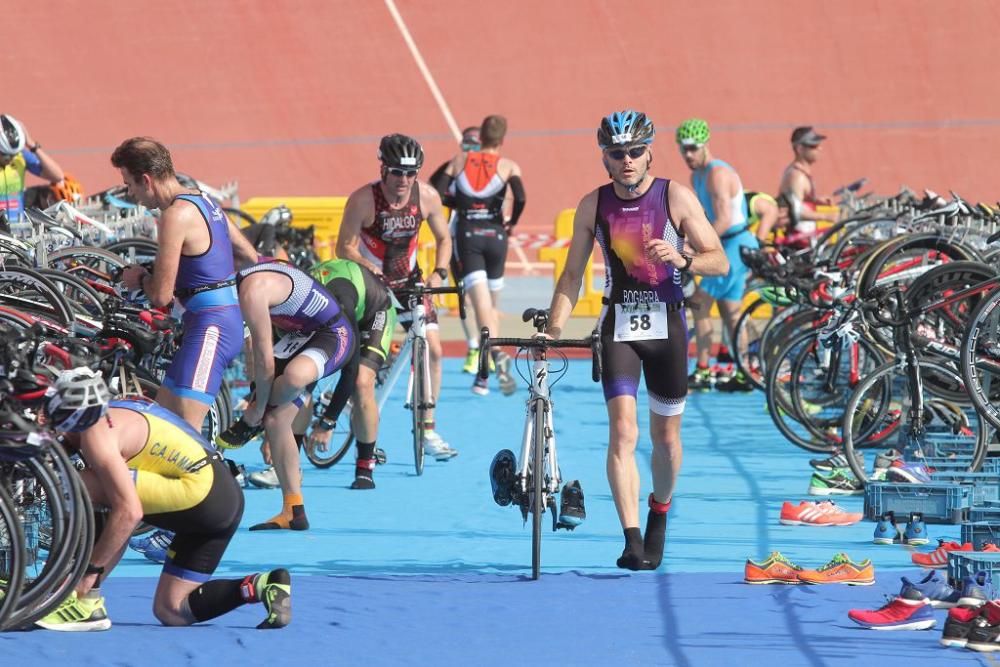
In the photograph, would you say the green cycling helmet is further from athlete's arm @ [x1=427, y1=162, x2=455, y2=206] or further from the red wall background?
the red wall background

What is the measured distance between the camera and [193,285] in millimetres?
8867

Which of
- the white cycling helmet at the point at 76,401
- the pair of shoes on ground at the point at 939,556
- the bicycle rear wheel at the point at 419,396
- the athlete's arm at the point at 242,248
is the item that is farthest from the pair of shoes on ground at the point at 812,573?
the bicycle rear wheel at the point at 419,396

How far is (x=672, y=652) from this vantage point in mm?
6969

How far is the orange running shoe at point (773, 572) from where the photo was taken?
8.23 m

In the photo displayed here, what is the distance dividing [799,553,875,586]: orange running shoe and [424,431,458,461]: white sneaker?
4188 mm

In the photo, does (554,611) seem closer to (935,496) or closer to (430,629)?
(430,629)

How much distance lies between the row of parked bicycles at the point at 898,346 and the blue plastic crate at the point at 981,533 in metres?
1.45

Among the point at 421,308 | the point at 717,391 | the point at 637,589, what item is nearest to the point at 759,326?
the point at 717,391

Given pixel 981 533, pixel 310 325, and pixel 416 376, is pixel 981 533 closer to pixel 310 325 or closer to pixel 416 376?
pixel 310 325

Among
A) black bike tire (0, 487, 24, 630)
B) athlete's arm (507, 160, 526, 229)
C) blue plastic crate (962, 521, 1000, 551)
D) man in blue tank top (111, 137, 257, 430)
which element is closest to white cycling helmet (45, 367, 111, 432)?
black bike tire (0, 487, 24, 630)

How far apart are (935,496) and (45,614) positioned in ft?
14.9

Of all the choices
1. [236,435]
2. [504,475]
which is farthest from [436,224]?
[504,475]

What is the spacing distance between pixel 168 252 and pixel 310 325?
124 cm

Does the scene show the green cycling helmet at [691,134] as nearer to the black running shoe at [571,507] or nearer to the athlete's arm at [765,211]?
the athlete's arm at [765,211]
